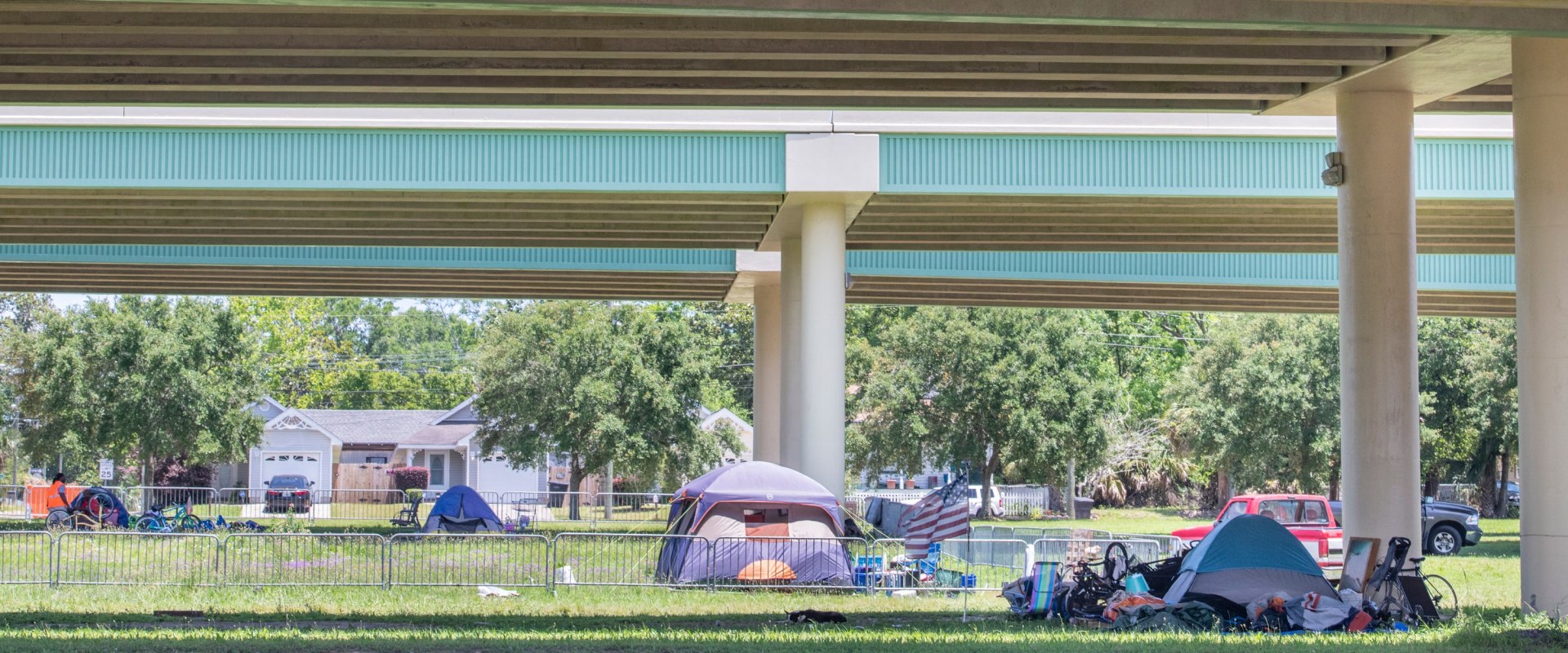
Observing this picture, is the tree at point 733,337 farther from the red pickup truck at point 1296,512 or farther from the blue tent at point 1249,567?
the blue tent at point 1249,567

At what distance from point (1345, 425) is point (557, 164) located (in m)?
A: 12.7

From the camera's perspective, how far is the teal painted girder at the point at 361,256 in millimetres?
30922

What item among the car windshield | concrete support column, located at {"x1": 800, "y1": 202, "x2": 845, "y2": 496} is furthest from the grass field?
the car windshield

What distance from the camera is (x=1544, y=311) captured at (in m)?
14.9

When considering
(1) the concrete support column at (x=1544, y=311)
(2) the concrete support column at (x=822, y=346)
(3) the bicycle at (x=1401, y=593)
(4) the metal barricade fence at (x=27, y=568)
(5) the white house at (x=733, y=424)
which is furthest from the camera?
(5) the white house at (x=733, y=424)

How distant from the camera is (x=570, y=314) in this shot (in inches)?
1714

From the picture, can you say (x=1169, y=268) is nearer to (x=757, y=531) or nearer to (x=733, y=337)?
(x=757, y=531)

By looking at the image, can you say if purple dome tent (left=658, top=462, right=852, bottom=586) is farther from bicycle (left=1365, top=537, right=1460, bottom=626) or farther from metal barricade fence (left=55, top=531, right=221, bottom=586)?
bicycle (left=1365, top=537, right=1460, bottom=626)

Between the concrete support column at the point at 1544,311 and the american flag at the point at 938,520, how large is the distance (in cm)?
607

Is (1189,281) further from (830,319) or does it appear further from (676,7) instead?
(676,7)

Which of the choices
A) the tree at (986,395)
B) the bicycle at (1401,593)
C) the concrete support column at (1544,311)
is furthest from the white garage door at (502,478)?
the concrete support column at (1544,311)

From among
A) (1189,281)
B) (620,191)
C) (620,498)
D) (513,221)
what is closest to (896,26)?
(620,191)

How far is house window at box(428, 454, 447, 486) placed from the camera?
206ft

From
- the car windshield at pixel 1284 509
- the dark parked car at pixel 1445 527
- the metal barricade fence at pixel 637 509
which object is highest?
the car windshield at pixel 1284 509
